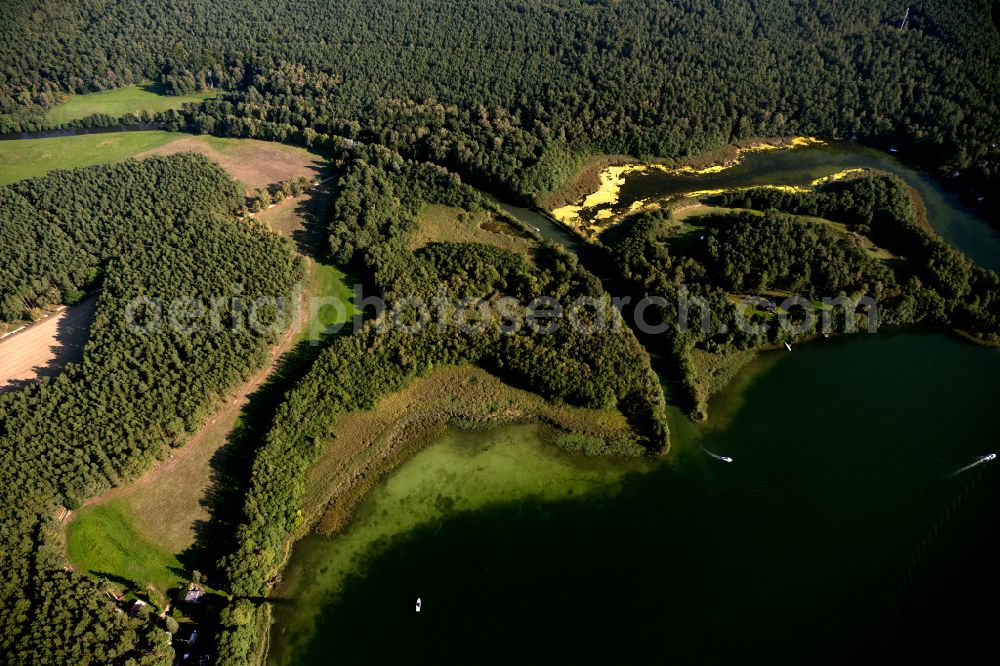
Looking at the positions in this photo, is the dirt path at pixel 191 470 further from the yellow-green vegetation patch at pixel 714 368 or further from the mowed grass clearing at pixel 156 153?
the yellow-green vegetation patch at pixel 714 368

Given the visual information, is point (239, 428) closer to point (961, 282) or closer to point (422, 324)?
point (422, 324)

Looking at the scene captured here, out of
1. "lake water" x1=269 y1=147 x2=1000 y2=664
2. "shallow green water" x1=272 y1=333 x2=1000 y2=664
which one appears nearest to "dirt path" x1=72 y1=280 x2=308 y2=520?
"lake water" x1=269 y1=147 x2=1000 y2=664

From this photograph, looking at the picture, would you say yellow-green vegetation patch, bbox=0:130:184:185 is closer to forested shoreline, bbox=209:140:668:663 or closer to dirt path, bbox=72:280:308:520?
forested shoreline, bbox=209:140:668:663

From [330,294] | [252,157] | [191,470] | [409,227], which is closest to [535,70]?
[409,227]

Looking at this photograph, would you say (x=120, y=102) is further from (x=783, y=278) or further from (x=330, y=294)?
(x=783, y=278)

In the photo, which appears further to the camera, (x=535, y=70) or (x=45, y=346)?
(x=535, y=70)

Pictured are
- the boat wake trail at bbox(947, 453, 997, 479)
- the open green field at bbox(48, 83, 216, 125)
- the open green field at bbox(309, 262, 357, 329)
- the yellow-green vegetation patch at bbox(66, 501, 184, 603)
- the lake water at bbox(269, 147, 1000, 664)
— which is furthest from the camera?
the open green field at bbox(48, 83, 216, 125)

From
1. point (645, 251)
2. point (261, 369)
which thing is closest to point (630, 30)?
point (645, 251)
